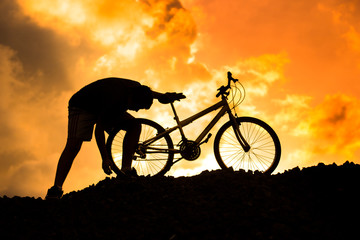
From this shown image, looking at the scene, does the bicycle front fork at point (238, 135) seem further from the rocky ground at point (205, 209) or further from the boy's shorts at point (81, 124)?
the boy's shorts at point (81, 124)

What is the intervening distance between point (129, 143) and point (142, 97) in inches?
40.6

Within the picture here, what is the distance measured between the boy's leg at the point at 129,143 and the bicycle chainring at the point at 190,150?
107 cm

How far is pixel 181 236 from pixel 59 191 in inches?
119

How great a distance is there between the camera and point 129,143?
717 centimetres

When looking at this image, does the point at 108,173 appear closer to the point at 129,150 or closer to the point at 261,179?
the point at 129,150

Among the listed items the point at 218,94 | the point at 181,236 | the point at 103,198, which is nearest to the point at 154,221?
the point at 181,236

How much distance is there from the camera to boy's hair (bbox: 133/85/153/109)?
687 centimetres

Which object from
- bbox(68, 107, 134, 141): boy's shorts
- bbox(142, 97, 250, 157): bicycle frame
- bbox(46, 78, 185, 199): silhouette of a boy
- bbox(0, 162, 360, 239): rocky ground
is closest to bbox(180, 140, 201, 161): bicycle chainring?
bbox(142, 97, 250, 157): bicycle frame

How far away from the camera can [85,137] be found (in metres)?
6.59

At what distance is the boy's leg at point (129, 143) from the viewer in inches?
283

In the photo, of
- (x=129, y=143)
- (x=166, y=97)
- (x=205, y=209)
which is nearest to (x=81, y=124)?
(x=129, y=143)

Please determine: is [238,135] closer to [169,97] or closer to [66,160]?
[169,97]

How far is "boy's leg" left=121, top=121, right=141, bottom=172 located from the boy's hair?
481 mm

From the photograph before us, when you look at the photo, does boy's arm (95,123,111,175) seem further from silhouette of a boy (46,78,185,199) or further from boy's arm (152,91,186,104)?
boy's arm (152,91,186,104)
